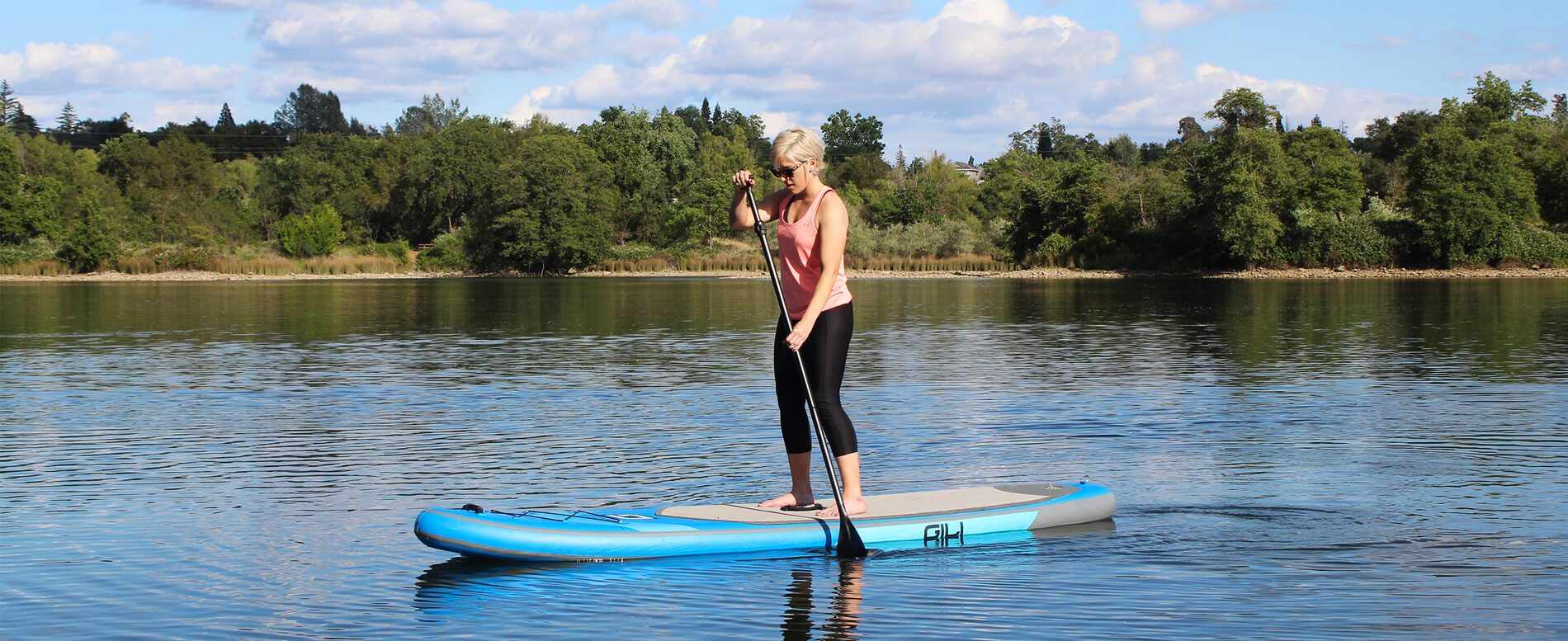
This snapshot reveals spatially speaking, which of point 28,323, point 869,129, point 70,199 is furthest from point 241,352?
point 869,129

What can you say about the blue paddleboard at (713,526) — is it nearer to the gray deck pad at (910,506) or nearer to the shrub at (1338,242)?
the gray deck pad at (910,506)

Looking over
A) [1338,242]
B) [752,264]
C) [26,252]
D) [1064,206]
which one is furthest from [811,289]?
[26,252]

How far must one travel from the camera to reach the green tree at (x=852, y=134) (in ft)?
546

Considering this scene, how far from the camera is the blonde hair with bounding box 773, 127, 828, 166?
893 centimetres

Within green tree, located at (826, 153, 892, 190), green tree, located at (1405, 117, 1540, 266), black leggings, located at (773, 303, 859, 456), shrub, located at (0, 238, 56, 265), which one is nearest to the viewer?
black leggings, located at (773, 303, 859, 456)

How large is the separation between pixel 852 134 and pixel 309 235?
7602cm

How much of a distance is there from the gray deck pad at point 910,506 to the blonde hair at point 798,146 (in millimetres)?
2281

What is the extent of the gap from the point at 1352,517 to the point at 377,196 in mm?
116179

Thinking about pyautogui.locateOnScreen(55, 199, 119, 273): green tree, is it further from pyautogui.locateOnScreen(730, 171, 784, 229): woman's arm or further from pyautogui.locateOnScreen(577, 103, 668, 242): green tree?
pyautogui.locateOnScreen(730, 171, 784, 229): woman's arm

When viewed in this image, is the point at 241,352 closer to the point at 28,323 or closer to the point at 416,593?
the point at 28,323

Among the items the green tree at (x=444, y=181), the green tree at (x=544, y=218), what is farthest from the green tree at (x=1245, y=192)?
the green tree at (x=444, y=181)

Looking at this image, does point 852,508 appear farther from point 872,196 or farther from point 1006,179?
point 1006,179

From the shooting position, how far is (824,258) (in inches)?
348

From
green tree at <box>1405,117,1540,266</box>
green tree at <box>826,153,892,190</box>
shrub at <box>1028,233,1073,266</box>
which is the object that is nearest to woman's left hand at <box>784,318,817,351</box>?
green tree at <box>1405,117,1540,266</box>
